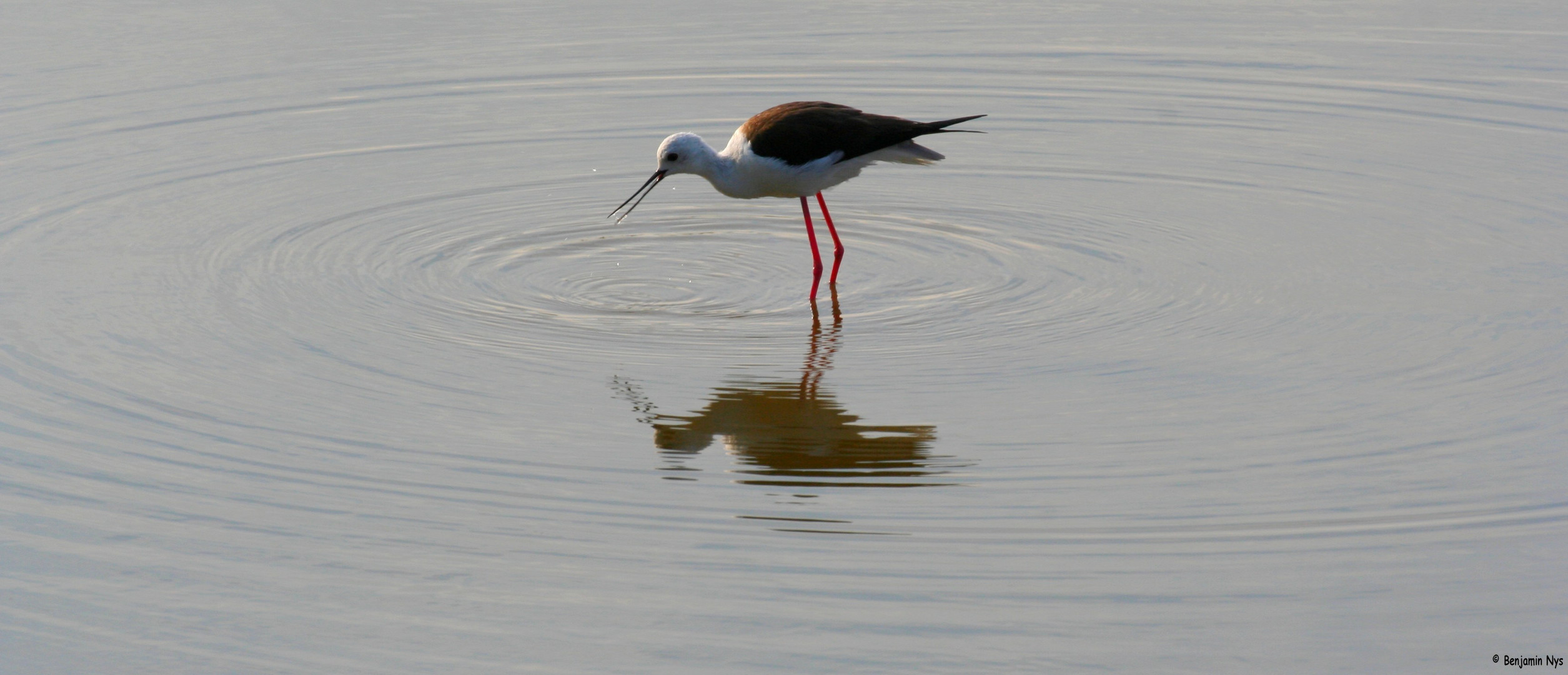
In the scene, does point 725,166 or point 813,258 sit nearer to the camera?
point 725,166

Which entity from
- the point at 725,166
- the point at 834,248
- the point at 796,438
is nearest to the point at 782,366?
the point at 796,438

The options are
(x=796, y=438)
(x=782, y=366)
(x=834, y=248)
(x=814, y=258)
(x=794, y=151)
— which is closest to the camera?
(x=796, y=438)

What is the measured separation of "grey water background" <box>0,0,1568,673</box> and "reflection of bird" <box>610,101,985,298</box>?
0.56m

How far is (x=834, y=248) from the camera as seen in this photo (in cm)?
1042

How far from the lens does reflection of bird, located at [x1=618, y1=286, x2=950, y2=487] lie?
6848 millimetres

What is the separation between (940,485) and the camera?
6656mm

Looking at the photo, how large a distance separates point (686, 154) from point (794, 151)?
653 millimetres

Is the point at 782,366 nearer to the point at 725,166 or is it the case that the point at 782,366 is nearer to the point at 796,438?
the point at 796,438

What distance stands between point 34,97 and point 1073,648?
11.0 metres

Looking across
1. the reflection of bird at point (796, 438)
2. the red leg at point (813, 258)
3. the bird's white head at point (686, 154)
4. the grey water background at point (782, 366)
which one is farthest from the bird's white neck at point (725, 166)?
the reflection of bird at point (796, 438)

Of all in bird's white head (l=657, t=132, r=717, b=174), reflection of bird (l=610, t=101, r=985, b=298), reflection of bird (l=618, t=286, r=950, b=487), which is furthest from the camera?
bird's white head (l=657, t=132, r=717, b=174)

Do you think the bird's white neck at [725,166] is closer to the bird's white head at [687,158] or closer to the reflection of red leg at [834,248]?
the bird's white head at [687,158]

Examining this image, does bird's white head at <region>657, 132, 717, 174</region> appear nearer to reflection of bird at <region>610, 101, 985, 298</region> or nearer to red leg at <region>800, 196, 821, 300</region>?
reflection of bird at <region>610, 101, 985, 298</region>

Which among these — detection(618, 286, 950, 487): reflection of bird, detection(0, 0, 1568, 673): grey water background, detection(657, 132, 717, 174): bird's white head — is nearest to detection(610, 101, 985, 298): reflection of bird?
detection(657, 132, 717, 174): bird's white head
